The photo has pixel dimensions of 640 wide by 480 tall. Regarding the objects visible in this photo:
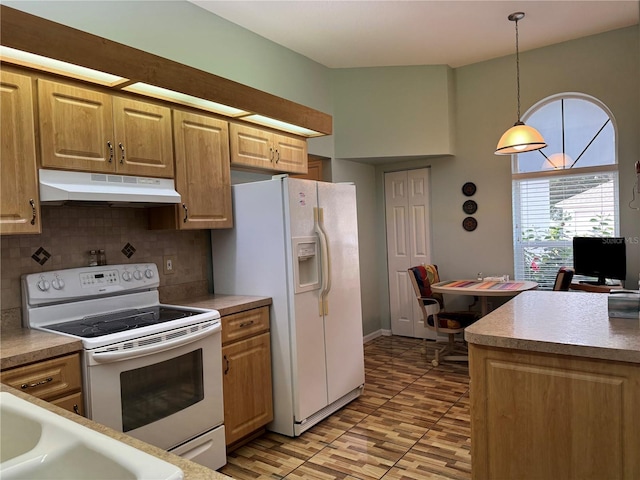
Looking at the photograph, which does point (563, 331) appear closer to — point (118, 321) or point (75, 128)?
point (118, 321)

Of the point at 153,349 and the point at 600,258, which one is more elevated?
the point at 600,258

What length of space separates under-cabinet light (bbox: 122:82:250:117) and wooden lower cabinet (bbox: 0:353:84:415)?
4.68ft

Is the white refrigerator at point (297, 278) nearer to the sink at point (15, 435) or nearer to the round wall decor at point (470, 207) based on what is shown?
the sink at point (15, 435)

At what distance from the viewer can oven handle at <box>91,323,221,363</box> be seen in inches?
79.3

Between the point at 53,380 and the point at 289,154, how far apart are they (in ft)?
7.79

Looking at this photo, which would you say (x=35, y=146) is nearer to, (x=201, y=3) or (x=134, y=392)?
(x=134, y=392)

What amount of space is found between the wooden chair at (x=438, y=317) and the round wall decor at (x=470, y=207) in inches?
34.1

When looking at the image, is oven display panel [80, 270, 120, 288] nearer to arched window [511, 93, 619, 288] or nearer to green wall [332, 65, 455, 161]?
green wall [332, 65, 455, 161]

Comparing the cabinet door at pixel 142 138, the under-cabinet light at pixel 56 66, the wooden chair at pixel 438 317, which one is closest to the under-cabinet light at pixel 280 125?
the cabinet door at pixel 142 138

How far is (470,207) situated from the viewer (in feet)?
16.4

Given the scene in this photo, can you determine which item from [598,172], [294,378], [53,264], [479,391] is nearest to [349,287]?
[294,378]

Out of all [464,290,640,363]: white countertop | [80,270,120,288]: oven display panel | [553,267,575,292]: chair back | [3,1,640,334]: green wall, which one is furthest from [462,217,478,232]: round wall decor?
[80,270,120,288]: oven display panel

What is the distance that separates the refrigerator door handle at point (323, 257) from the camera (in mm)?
3174

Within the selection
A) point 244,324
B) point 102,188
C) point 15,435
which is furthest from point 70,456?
point 244,324
